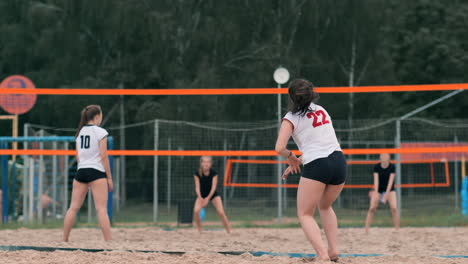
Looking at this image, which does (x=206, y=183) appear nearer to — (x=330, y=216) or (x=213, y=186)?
(x=213, y=186)

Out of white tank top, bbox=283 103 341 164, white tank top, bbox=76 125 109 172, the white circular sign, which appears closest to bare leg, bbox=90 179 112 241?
white tank top, bbox=76 125 109 172

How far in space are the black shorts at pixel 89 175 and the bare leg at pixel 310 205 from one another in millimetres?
→ 2788

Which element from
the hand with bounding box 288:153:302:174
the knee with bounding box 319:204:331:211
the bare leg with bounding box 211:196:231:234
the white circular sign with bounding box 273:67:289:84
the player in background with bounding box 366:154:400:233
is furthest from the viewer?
the white circular sign with bounding box 273:67:289:84

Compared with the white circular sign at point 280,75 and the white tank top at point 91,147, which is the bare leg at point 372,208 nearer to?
the white circular sign at point 280,75

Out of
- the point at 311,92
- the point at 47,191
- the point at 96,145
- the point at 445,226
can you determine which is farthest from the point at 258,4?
the point at 311,92

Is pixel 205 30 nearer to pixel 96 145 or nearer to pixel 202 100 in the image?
pixel 202 100

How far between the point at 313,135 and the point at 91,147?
295 centimetres

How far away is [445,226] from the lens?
1162 centimetres

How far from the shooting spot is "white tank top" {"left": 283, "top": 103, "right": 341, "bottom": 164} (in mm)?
5453

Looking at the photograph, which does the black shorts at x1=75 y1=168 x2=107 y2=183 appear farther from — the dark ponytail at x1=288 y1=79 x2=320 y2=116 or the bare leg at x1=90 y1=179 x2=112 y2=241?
the dark ponytail at x1=288 y1=79 x2=320 y2=116

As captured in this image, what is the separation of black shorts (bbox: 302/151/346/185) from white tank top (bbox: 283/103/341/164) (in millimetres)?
33

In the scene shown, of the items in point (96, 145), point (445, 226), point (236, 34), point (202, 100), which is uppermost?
point (236, 34)

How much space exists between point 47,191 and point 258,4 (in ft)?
38.3

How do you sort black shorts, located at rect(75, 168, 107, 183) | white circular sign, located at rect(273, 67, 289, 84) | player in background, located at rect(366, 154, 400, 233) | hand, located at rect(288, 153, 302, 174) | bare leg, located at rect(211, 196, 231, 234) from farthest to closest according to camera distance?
white circular sign, located at rect(273, 67, 289, 84)
player in background, located at rect(366, 154, 400, 233)
bare leg, located at rect(211, 196, 231, 234)
black shorts, located at rect(75, 168, 107, 183)
hand, located at rect(288, 153, 302, 174)
